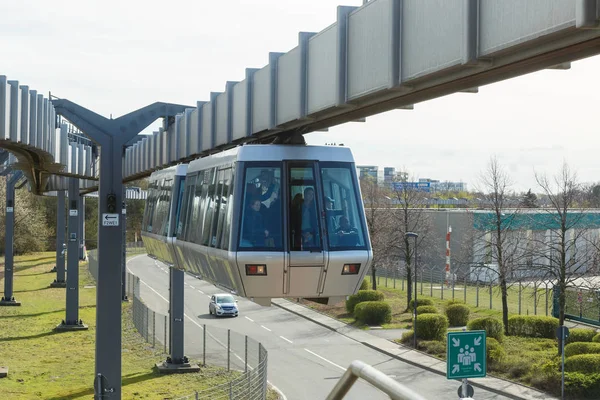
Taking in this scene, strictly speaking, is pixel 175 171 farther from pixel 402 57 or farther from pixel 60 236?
pixel 60 236

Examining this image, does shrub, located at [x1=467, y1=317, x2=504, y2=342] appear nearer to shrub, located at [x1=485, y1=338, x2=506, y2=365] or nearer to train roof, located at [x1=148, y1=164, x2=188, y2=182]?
shrub, located at [x1=485, y1=338, x2=506, y2=365]

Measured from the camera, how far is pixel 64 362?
93.7ft

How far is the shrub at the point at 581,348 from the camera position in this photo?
27266mm

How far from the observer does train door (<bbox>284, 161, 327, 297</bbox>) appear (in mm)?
12484

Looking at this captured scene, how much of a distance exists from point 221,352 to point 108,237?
15.1 meters

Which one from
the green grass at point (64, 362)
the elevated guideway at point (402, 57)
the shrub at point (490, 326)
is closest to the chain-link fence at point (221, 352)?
the green grass at point (64, 362)

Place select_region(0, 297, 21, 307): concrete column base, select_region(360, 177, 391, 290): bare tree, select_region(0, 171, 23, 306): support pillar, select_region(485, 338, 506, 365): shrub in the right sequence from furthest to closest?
select_region(360, 177, 391, 290): bare tree < select_region(0, 297, 21, 307): concrete column base < select_region(0, 171, 23, 306): support pillar < select_region(485, 338, 506, 365): shrub

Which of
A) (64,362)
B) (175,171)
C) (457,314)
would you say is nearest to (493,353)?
(457,314)

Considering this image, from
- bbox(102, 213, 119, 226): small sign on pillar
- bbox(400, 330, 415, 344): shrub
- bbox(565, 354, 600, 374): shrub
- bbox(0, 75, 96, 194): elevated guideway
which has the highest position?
bbox(0, 75, 96, 194): elevated guideway

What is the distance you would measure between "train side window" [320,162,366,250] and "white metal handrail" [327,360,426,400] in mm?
7815

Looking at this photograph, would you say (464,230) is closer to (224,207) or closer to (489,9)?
(224,207)

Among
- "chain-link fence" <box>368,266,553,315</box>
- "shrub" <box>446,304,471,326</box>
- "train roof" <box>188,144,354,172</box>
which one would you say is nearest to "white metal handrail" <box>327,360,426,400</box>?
"train roof" <box>188,144,354,172</box>

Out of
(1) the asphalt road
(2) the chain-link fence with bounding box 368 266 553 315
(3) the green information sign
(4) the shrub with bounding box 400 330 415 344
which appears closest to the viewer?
(3) the green information sign

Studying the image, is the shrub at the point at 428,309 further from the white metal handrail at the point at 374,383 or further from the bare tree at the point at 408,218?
the white metal handrail at the point at 374,383
